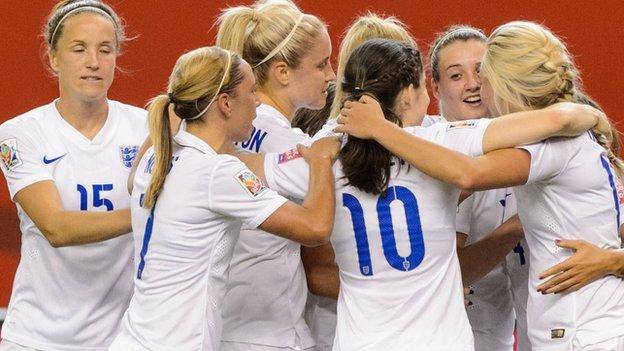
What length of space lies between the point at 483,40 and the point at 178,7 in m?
2.03

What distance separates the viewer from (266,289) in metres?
3.01

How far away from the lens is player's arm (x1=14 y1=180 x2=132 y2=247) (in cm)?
301

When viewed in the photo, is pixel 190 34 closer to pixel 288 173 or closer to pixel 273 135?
pixel 273 135

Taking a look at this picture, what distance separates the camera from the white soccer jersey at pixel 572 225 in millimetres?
2703

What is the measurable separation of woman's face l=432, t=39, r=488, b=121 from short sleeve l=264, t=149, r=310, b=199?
2.78ft

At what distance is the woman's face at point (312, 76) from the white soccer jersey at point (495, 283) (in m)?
0.48

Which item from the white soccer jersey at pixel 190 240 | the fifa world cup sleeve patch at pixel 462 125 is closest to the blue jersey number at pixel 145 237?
the white soccer jersey at pixel 190 240

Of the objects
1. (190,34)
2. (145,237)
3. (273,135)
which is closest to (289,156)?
(273,135)

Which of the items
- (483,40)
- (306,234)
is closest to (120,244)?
(306,234)

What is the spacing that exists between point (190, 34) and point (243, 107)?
2.55m

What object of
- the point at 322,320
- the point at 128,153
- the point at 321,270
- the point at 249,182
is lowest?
the point at 322,320

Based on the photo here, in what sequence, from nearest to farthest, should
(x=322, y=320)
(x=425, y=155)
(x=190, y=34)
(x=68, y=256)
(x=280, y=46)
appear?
(x=425, y=155)
(x=280, y=46)
(x=68, y=256)
(x=322, y=320)
(x=190, y=34)

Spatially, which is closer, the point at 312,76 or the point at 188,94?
the point at 188,94

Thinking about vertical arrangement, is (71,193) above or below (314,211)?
above
